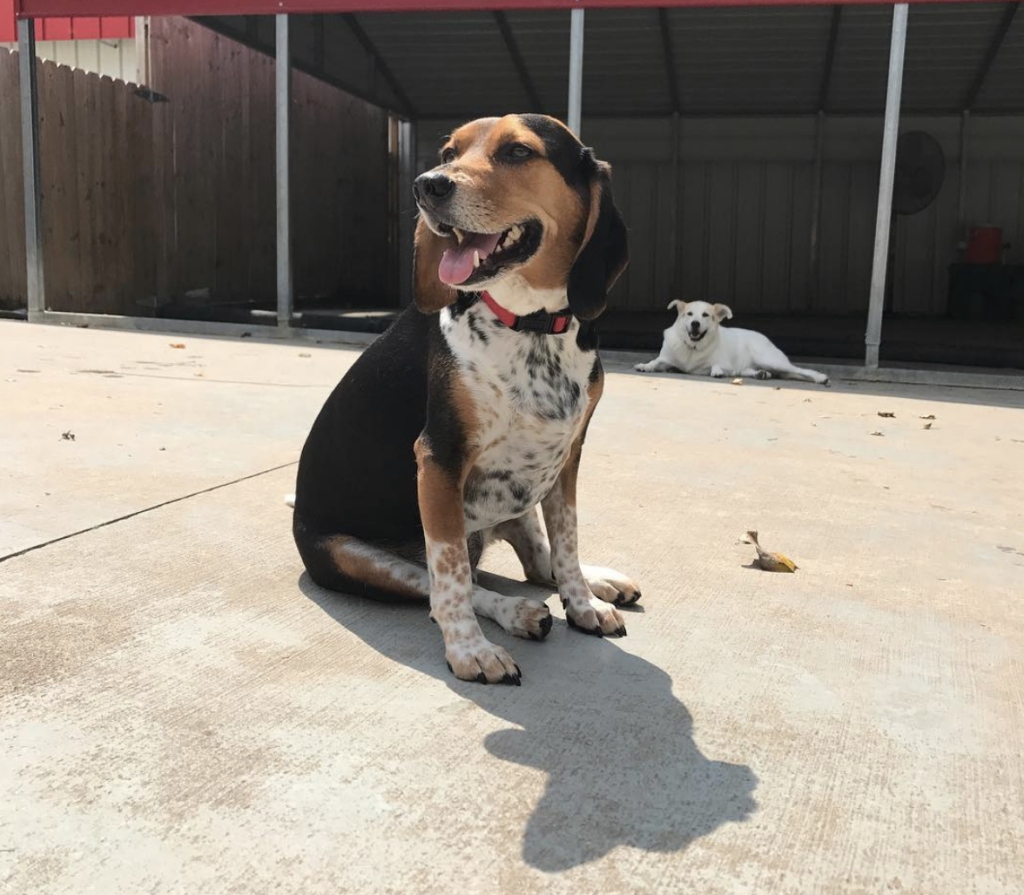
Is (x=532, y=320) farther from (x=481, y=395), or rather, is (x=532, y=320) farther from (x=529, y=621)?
(x=529, y=621)

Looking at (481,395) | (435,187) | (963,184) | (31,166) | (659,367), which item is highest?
(963,184)

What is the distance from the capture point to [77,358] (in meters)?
8.04

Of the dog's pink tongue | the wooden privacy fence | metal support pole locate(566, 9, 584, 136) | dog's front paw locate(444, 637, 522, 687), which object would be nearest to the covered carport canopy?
the wooden privacy fence

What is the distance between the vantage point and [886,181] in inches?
350

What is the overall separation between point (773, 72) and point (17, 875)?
587 inches

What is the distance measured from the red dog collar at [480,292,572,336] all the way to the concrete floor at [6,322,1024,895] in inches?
30.8

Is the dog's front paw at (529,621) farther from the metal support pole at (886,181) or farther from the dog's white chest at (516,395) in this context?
the metal support pole at (886,181)

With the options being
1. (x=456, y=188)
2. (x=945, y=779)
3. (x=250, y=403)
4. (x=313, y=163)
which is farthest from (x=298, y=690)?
(x=313, y=163)

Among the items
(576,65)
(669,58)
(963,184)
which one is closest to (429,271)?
(576,65)

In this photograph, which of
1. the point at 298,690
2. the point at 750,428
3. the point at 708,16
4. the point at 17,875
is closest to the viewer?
the point at 17,875

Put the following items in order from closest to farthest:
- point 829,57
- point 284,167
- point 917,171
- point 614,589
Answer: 1. point 614,589
2. point 284,167
3. point 829,57
4. point 917,171

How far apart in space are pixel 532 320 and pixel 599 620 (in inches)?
31.1

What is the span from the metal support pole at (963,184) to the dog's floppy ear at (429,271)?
15.7 meters

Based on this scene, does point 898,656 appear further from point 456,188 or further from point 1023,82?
point 1023,82
